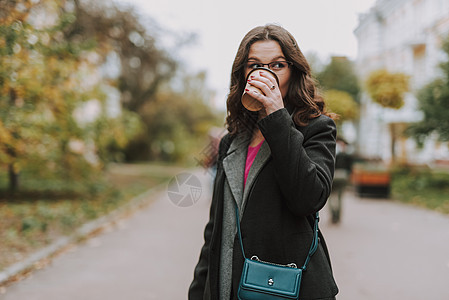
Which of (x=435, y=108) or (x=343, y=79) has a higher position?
(x=343, y=79)

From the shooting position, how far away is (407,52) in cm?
2592

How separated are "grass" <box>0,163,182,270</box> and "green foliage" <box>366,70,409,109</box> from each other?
31.2 ft

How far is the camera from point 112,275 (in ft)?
19.5

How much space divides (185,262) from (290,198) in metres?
5.25

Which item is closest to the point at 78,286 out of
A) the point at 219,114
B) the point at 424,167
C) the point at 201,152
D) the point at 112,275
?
the point at 112,275

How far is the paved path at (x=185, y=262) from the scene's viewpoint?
527cm

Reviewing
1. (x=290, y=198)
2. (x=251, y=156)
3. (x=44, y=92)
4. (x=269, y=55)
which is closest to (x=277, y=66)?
(x=269, y=55)

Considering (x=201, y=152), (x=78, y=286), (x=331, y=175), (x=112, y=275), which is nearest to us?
(x=331, y=175)

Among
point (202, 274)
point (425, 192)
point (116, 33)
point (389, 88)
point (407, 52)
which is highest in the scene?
point (407, 52)

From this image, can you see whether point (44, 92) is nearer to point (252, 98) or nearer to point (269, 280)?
point (252, 98)

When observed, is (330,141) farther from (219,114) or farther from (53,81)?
(219,114)

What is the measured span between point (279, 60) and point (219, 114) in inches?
1891

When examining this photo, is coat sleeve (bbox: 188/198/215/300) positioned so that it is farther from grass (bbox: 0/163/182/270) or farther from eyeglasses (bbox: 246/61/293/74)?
grass (bbox: 0/163/182/270)

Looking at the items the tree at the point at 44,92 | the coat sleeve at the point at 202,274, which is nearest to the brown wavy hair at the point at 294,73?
the coat sleeve at the point at 202,274
